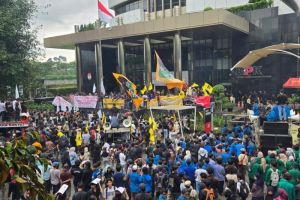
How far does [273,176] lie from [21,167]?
8.18m

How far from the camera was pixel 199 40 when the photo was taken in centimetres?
3888

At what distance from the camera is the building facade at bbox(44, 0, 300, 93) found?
1246 inches

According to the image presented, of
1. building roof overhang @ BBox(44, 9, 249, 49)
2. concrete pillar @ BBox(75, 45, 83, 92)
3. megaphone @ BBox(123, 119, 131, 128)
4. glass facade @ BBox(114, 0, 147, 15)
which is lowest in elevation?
megaphone @ BBox(123, 119, 131, 128)

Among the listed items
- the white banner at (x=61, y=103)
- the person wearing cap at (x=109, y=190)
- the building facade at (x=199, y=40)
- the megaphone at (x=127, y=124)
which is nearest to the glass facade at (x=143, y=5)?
the building facade at (x=199, y=40)

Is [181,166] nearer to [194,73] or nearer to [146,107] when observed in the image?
[146,107]

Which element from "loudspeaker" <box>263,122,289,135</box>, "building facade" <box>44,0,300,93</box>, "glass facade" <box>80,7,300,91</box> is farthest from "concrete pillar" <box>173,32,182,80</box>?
"loudspeaker" <box>263,122,289,135</box>

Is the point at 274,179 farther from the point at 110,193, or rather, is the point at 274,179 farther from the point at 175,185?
the point at 110,193

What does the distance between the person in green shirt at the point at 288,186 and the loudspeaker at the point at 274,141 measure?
6.92 meters

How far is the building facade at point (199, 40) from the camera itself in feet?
104

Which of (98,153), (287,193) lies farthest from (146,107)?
(287,193)

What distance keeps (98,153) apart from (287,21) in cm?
2510

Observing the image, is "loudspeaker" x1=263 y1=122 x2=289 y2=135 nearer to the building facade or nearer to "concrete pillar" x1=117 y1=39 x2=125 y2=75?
the building facade

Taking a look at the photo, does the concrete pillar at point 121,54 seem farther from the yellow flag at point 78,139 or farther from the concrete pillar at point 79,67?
the yellow flag at point 78,139

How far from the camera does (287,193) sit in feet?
27.2
